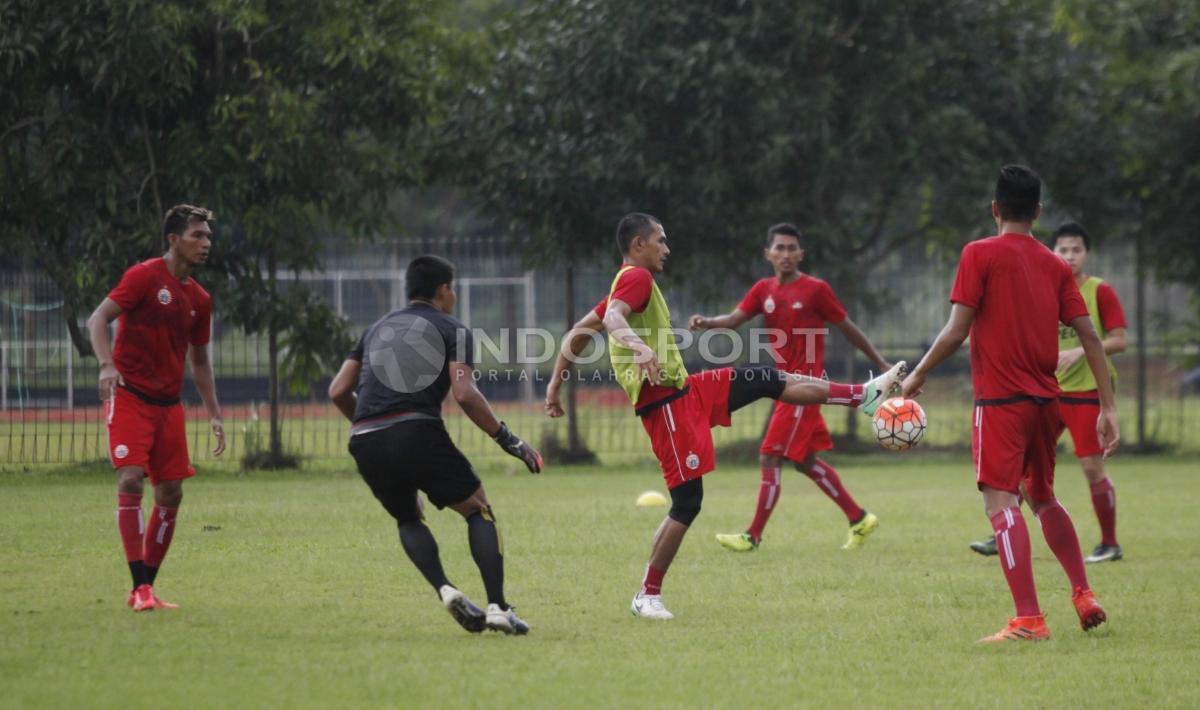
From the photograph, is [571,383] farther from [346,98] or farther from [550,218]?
[346,98]

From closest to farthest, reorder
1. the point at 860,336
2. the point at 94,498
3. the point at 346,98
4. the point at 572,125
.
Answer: the point at 860,336 → the point at 94,498 → the point at 346,98 → the point at 572,125

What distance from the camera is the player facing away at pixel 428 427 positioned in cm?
754

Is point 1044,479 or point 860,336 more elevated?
point 860,336

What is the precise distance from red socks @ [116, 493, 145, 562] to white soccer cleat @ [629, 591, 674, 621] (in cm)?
281

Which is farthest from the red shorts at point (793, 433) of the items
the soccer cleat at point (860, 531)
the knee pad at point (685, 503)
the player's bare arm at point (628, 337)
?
the player's bare arm at point (628, 337)

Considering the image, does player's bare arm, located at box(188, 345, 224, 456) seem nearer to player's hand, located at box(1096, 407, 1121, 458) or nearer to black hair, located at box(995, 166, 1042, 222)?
black hair, located at box(995, 166, 1042, 222)

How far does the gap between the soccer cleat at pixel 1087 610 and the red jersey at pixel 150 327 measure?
5104 millimetres

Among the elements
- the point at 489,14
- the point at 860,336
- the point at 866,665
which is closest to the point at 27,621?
the point at 866,665

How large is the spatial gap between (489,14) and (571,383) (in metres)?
21.7

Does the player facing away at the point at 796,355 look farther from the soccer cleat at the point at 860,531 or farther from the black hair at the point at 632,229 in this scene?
the black hair at the point at 632,229

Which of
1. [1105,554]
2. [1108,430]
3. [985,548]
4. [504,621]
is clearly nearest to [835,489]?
[985,548]

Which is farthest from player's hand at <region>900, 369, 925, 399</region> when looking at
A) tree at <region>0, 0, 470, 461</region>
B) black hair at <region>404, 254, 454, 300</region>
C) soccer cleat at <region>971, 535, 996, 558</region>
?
tree at <region>0, 0, 470, 461</region>

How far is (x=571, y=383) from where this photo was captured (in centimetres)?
1886

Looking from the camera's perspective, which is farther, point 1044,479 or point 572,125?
point 572,125
